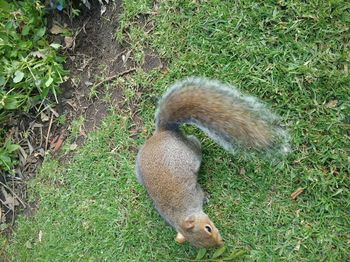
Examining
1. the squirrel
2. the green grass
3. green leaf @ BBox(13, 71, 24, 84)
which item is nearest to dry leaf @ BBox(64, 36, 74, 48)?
green leaf @ BBox(13, 71, 24, 84)

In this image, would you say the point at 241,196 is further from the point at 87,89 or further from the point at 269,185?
the point at 87,89

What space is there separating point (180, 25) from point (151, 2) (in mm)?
310

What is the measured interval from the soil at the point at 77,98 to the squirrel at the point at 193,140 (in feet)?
2.03

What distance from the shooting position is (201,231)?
263 centimetres

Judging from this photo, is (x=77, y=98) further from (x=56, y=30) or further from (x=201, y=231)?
(x=201, y=231)

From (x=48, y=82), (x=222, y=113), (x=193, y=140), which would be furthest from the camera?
(x=48, y=82)

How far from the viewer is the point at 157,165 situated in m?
2.72

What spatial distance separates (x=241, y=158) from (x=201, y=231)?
530mm

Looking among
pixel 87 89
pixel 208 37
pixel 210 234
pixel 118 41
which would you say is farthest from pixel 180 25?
pixel 210 234

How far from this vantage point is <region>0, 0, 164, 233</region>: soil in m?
3.50

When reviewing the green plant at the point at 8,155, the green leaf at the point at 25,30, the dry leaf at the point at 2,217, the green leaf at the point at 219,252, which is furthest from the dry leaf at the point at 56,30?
the green leaf at the point at 219,252

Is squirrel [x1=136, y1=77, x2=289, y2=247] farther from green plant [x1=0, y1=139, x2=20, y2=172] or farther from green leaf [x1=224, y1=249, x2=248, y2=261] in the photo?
green plant [x1=0, y1=139, x2=20, y2=172]

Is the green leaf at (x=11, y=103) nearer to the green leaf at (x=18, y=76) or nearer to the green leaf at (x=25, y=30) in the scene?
the green leaf at (x=18, y=76)

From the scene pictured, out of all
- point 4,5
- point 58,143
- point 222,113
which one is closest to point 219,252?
point 222,113
